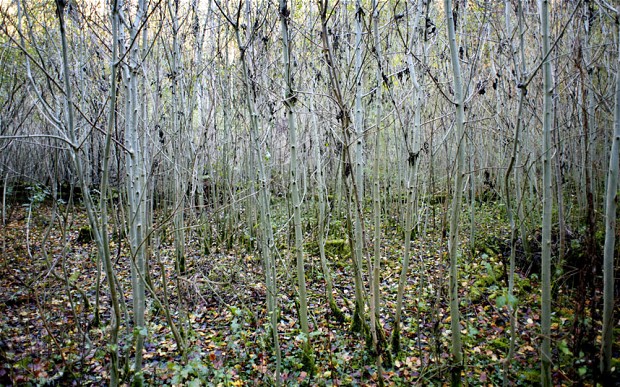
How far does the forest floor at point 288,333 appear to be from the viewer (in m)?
2.57

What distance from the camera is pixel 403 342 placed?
326 centimetres

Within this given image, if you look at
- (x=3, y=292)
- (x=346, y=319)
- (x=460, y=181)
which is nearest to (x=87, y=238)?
(x=3, y=292)

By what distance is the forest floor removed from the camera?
8.43 feet

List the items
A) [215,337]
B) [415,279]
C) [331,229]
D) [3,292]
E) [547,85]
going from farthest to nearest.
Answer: [331,229], [415,279], [3,292], [215,337], [547,85]

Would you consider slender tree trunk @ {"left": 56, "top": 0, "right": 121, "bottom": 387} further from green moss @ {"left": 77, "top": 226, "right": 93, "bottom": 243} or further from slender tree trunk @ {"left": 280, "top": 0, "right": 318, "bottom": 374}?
green moss @ {"left": 77, "top": 226, "right": 93, "bottom": 243}

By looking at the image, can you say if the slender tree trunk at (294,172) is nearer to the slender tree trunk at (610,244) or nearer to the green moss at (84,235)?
the slender tree trunk at (610,244)

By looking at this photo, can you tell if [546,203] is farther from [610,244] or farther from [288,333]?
[288,333]

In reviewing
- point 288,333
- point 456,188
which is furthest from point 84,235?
point 456,188

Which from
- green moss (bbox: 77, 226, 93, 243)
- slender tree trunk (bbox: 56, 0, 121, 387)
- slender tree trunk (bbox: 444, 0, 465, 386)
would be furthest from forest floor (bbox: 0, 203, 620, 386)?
green moss (bbox: 77, 226, 93, 243)

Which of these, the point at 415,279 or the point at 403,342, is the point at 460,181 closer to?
the point at 403,342

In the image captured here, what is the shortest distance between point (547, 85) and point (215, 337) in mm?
3318

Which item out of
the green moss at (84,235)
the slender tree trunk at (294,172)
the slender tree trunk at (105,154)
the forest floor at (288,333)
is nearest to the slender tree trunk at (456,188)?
the forest floor at (288,333)

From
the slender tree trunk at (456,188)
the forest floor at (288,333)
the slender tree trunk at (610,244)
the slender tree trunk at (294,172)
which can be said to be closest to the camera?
the slender tree trunk at (610,244)

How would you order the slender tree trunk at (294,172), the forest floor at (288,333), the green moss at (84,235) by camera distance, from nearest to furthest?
the slender tree trunk at (294,172)
the forest floor at (288,333)
the green moss at (84,235)
